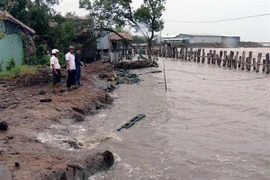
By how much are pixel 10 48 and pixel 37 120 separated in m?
10.0

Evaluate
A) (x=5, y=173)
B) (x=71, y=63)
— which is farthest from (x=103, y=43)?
(x=5, y=173)

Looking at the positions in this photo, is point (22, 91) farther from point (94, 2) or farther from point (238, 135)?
point (94, 2)

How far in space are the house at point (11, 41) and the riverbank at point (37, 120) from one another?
3.35m

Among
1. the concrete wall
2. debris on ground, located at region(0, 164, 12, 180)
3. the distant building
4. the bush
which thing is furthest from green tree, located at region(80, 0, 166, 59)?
the distant building

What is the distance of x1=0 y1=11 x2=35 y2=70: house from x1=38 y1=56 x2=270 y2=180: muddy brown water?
21.8ft

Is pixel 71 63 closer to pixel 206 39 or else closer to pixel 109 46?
pixel 109 46

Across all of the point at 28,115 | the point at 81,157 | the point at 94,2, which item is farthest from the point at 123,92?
the point at 94,2

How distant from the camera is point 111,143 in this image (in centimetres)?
777

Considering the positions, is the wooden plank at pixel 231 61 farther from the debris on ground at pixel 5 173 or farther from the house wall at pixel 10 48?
the debris on ground at pixel 5 173

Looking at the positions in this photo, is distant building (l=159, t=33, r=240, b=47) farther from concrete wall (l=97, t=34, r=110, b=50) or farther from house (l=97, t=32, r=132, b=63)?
concrete wall (l=97, t=34, r=110, b=50)

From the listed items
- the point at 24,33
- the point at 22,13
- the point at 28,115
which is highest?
the point at 22,13

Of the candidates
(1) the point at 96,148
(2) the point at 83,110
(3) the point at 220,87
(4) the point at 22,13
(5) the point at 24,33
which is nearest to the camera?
(1) the point at 96,148

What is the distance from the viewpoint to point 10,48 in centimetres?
1691

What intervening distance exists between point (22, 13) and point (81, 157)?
1627cm
